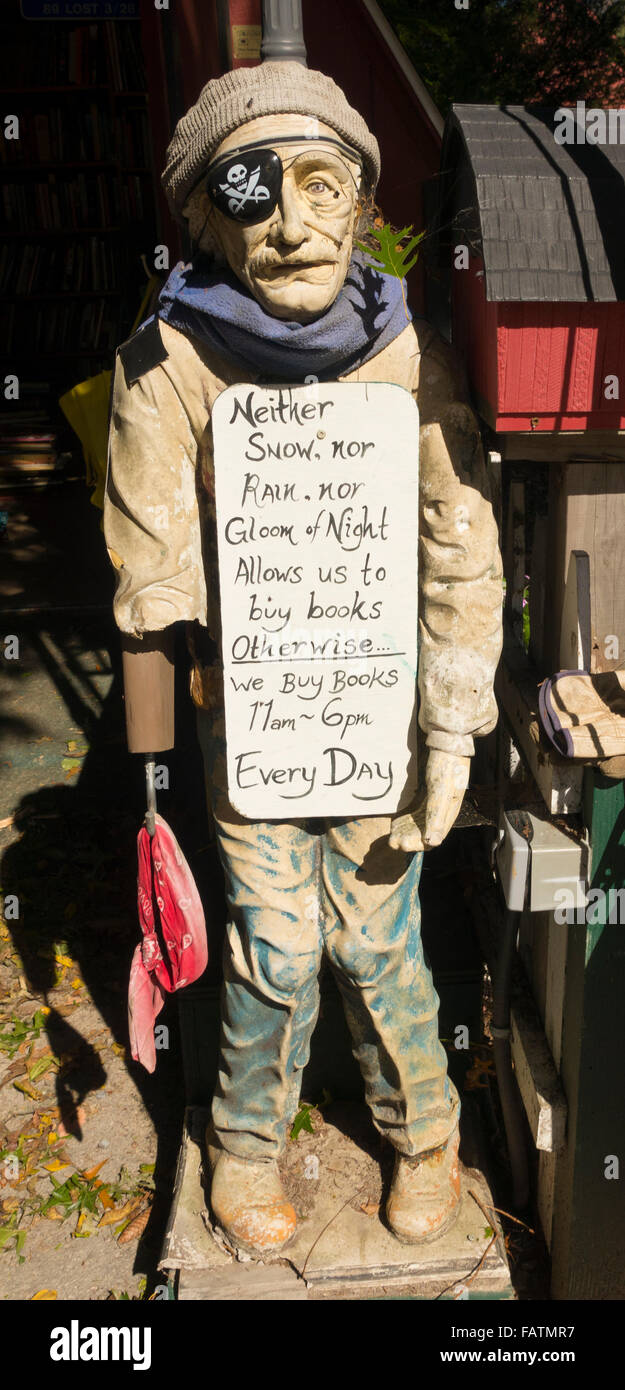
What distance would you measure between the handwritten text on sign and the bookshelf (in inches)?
277

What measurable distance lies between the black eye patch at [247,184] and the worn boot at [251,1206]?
189 cm

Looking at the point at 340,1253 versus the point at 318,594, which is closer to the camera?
the point at 318,594

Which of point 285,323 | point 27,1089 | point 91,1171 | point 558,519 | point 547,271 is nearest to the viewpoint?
point 547,271

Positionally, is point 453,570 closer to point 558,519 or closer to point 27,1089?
point 558,519

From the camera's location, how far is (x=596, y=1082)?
7.38 ft

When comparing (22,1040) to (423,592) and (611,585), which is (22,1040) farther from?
(611,585)

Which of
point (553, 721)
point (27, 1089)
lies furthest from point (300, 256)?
point (27, 1089)

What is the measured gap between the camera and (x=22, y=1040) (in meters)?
3.50

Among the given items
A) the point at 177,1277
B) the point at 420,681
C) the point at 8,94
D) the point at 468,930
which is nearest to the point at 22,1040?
the point at 177,1277

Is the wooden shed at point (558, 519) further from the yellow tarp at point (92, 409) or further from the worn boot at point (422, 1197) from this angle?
the yellow tarp at point (92, 409)

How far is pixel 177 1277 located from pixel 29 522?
647 cm

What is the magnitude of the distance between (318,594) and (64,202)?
8.24 metres

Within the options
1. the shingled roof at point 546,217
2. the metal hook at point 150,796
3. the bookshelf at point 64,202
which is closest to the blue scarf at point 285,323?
the shingled roof at point 546,217

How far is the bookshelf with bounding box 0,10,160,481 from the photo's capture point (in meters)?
8.82
